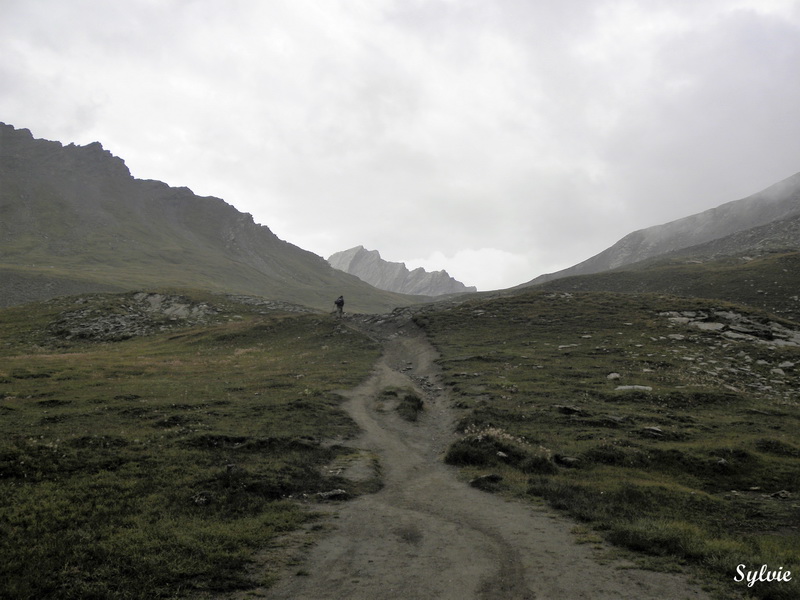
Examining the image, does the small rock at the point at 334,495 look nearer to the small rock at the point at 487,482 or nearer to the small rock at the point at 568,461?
the small rock at the point at 487,482

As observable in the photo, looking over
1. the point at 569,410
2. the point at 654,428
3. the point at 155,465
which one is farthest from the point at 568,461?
the point at 155,465

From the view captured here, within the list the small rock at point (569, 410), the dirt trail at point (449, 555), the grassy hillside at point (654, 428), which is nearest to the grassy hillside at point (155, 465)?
the dirt trail at point (449, 555)

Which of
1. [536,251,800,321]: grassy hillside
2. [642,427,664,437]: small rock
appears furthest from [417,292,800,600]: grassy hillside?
[536,251,800,321]: grassy hillside

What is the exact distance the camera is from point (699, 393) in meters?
28.7

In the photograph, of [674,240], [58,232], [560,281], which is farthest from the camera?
[674,240]

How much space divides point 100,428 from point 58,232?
8548 inches

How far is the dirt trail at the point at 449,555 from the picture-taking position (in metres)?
9.61

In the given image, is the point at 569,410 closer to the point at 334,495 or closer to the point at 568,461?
the point at 568,461

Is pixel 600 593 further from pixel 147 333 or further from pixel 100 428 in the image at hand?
pixel 147 333

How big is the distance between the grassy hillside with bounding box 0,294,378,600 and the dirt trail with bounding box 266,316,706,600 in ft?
5.56

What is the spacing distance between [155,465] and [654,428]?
2450cm

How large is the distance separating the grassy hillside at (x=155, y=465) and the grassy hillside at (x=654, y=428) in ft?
30.3

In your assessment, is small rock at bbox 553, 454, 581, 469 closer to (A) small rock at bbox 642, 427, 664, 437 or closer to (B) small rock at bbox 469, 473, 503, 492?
(B) small rock at bbox 469, 473, 503, 492

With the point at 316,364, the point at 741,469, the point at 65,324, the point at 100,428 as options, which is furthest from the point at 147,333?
the point at 741,469
